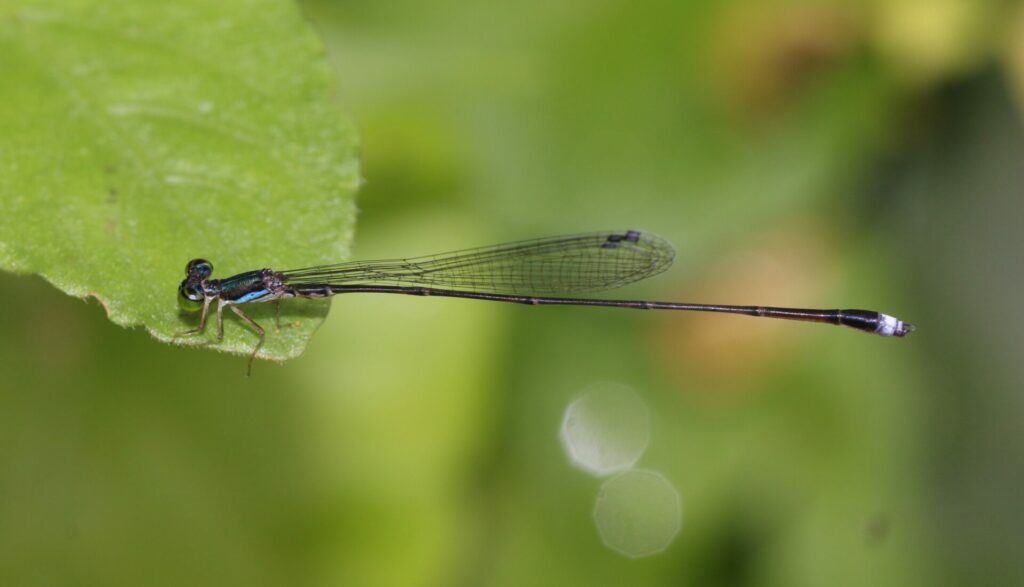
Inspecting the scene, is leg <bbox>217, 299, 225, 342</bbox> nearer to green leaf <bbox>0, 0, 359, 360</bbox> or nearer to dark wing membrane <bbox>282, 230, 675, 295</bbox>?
green leaf <bbox>0, 0, 359, 360</bbox>

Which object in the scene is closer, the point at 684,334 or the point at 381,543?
the point at 381,543

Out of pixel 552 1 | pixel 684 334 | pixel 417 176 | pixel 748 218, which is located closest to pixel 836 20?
pixel 748 218

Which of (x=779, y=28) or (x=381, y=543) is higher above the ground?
(x=779, y=28)

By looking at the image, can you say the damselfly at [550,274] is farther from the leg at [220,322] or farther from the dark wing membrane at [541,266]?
the leg at [220,322]

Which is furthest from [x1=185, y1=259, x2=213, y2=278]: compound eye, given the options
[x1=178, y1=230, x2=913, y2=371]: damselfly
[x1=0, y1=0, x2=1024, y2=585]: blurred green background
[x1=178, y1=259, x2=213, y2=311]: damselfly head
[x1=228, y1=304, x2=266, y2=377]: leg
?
[x1=0, y1=0, x2=1024, y2=585]: blurred green background

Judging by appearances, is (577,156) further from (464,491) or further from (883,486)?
(883,486)

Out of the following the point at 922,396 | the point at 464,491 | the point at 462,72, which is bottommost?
the point at 464,491

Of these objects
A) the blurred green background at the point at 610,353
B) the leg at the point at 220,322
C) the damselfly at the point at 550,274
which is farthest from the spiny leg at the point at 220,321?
the blurred green background at the point at 610,353
